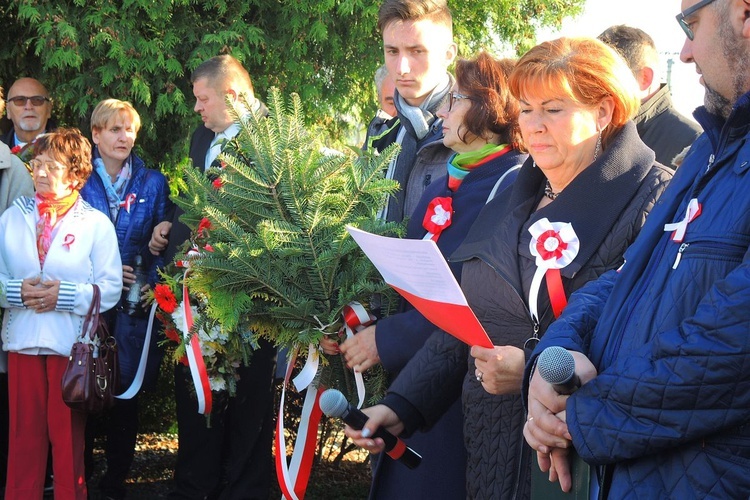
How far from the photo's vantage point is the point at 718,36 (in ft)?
6.42

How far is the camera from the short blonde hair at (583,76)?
277 cm

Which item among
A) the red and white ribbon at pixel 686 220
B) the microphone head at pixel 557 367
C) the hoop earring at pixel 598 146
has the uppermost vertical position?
the hoop earring at pixel 598 146

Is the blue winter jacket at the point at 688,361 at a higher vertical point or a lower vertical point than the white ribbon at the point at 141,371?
higher

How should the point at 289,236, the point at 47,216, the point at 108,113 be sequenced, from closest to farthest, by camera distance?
the point at 289,236 < the point at 47,216 < the point at 108,113

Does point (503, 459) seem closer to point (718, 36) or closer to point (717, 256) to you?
point (717, 256)

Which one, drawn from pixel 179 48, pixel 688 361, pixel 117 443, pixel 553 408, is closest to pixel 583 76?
pixel 553 408

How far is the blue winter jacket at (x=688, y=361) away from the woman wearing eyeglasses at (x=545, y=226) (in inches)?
22.2

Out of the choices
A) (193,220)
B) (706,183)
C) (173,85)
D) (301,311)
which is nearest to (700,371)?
(706,183)

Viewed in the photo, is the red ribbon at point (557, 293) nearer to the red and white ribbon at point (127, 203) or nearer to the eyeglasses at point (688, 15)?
the eyeglasses at point (688, 15)

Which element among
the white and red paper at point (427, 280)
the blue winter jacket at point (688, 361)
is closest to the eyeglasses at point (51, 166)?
the white and red paper at point (427, 280)

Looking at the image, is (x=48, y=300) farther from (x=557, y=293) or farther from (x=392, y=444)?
(x=557, y=293)

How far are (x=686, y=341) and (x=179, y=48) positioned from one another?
19.4 feet

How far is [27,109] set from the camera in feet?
21.5

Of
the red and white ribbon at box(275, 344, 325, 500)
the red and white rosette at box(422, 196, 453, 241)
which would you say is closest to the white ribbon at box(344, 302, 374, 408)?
the red and white ribbon at box(275, 344, 325, 500)
